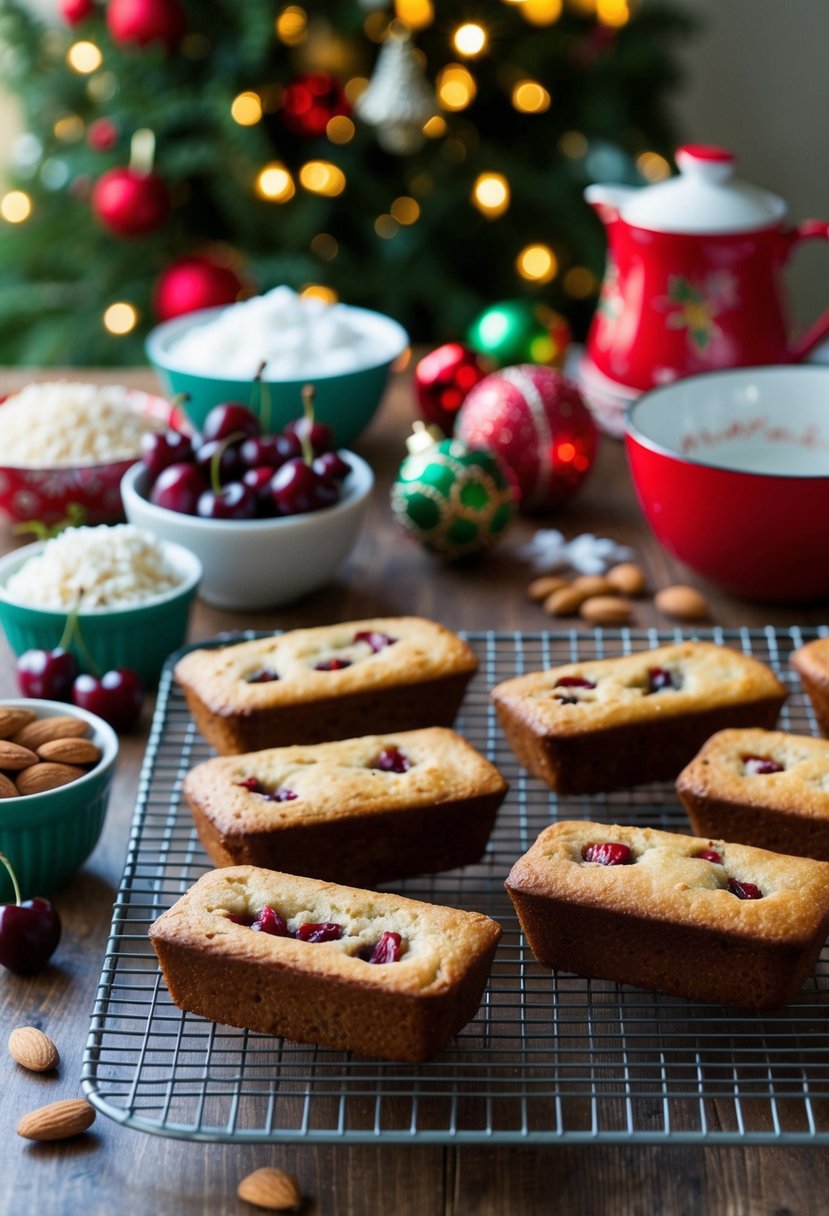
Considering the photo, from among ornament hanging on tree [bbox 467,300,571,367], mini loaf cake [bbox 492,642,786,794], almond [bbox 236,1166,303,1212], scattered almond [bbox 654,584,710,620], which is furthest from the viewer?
ornament hanging on tree [bbox 467,300,571,367]

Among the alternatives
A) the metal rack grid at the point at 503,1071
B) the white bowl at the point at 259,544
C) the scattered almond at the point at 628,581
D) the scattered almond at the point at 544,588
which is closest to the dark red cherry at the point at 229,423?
the white bowl at the point at 259,544

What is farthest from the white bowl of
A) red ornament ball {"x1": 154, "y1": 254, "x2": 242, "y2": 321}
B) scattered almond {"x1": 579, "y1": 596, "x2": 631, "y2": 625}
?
red ornament ball {"x1": 154, "y1": 254, "x2": 242, "y2": 321}

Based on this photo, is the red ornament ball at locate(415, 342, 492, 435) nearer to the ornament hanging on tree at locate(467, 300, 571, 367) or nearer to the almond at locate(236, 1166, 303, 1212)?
the ornament hanging on tree at locate(467, 300, 571, 367)

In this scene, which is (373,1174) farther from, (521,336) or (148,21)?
(148,21)

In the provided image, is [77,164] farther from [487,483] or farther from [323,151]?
[487,483]

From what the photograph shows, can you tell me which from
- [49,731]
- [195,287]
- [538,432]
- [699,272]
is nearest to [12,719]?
[49,731]

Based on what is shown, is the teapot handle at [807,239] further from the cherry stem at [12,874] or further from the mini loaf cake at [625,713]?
the cherry stem at [12,874]

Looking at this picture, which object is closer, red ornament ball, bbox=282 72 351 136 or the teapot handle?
the teapot handle
